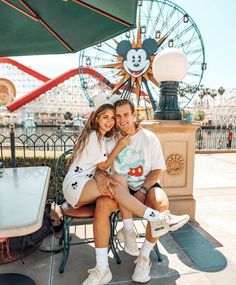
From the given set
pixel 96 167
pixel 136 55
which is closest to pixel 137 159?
pixel 96 167

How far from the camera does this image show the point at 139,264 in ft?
5.93

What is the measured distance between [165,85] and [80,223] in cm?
192

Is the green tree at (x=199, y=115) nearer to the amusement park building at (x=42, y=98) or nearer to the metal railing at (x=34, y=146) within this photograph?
the amusement park building at (x=42, y=98)

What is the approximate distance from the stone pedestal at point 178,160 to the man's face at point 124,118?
32.4 inches

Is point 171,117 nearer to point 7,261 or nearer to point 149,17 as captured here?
point 7,261

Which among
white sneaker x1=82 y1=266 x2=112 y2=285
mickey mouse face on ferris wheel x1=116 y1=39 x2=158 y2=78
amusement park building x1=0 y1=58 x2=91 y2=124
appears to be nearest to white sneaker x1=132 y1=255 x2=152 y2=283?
white sneaker x1=82 y1=266 x2=112 y2=285

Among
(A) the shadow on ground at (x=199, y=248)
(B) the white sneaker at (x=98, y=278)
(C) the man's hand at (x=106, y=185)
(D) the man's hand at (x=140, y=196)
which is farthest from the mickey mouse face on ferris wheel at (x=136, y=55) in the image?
(B) the white sneaker at (x=98, y=278)

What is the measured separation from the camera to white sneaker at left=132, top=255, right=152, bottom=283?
177 centimetres

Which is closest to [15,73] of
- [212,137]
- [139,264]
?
[212,137]

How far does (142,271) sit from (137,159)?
0.83 m

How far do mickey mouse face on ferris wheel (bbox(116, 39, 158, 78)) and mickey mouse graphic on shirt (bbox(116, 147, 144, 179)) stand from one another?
1073cm

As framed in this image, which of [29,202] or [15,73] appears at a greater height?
[15,73]

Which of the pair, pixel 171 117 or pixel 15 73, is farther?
pixel 15 73

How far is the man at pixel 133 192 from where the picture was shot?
1692 mm
